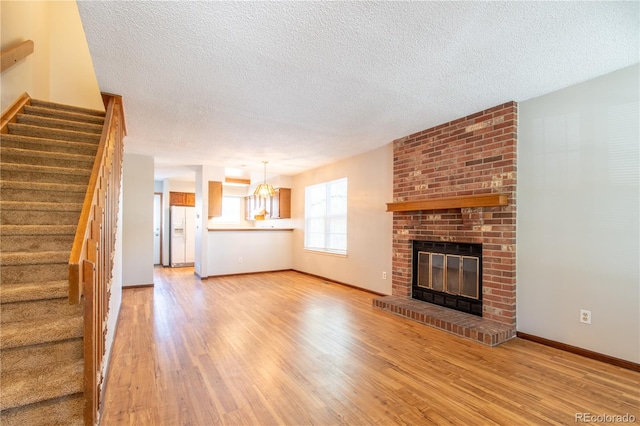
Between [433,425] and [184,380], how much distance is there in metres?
1.74

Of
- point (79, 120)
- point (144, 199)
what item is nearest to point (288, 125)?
point (79, 120)

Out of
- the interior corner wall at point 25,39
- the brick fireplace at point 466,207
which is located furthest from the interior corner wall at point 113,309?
the brick fireplace at point 466,207

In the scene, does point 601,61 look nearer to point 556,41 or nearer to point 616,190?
point 556,41

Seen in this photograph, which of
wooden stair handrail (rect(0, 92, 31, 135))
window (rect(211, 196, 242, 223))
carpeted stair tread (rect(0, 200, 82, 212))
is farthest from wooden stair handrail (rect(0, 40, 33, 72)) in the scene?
window (rect(211, 196, 242, 223))

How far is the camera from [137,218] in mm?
5219

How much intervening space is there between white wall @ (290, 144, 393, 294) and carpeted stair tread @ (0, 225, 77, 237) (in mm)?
3861

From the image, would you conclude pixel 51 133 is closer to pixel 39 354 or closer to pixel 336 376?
pixel 39 354

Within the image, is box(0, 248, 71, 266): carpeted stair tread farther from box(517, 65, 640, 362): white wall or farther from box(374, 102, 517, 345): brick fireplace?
box(517, 65, 640, 362): white wall

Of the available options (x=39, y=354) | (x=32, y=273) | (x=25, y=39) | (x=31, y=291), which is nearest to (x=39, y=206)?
(x=32, y=273)

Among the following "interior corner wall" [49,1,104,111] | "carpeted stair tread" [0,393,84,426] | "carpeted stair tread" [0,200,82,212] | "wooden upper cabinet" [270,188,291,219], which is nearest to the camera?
"carpeted stair tread" [0,393,84,426]

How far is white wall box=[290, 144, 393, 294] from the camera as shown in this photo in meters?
4.71

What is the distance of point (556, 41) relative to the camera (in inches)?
81.7

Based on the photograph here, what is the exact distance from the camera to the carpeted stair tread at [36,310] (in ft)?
6.02

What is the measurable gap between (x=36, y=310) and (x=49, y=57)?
152 inches
